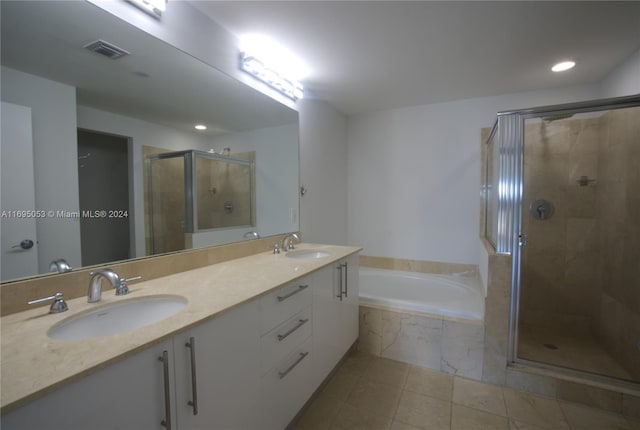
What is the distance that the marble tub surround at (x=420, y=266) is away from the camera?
282 cm

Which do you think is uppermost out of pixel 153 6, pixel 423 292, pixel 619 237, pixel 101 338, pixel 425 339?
pixel 153 6

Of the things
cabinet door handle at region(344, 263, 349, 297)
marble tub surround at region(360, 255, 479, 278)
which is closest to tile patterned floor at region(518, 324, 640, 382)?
marble tub surround at region(360, 255, 479, 278)

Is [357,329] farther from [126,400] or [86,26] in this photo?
[86,26]

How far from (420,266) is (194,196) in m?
2.41

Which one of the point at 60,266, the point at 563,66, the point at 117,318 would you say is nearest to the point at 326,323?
the point at 117,318

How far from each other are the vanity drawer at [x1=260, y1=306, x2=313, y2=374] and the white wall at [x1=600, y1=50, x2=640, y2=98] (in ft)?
8.78

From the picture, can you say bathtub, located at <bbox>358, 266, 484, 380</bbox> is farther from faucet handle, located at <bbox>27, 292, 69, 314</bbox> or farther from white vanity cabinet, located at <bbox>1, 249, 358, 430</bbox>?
faucet handle, located at <bbox>27, 292, 69, 314</bbox>

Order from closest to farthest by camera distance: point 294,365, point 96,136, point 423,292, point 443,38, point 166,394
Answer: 1. point 166,394
2. point 96,136
3. point 294,365
4. point 443,38
5. point 423,292

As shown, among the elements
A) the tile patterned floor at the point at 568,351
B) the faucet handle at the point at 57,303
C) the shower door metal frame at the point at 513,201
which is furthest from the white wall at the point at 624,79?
the faucet handle at the point at 57,303

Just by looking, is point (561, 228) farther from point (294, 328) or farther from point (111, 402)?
point (111, 402)

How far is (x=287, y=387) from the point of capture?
51.7 inches

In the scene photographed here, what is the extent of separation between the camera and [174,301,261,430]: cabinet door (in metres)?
0.84

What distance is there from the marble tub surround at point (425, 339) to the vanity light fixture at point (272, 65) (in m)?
1.86

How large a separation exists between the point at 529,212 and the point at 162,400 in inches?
119
